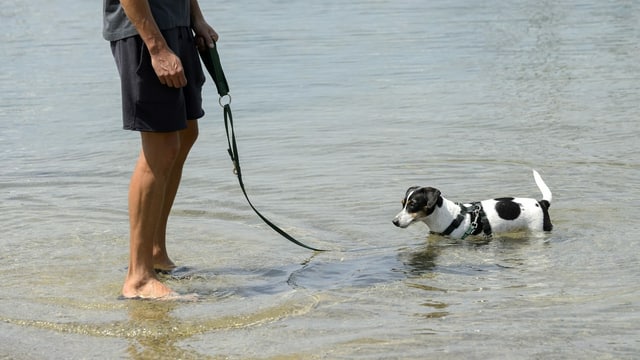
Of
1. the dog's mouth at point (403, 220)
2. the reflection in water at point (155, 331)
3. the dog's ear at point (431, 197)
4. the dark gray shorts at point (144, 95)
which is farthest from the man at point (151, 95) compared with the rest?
the dog's ear at point (431, 197)

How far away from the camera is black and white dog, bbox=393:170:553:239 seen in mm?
7250

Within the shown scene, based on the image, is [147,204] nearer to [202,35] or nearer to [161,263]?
[161,263]

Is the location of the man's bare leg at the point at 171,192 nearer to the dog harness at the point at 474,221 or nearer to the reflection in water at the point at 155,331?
the reflection in water at the point at 155,331

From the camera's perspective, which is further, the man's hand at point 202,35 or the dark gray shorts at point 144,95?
the man's hand at point 202,35

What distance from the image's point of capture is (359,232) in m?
7.31

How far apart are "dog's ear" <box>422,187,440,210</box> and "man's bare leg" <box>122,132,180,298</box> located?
7.47 ft

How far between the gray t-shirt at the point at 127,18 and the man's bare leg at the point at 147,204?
21.2 inches

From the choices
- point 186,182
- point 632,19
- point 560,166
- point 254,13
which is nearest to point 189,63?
point 186,182

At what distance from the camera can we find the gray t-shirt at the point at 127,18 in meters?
5.43

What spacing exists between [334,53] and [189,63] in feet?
37.6

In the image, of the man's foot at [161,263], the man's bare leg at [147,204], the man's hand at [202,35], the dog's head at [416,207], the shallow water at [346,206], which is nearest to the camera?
the shallow water at [346,206]

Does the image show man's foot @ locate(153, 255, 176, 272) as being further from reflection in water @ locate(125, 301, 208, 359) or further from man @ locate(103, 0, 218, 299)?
reflection in water @ locate(125, 301, 208, 359)

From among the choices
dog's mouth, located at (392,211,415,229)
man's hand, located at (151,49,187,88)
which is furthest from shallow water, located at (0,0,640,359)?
man's hand, located at (151,49,187,88)

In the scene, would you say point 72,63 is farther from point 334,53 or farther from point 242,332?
point 242,332
